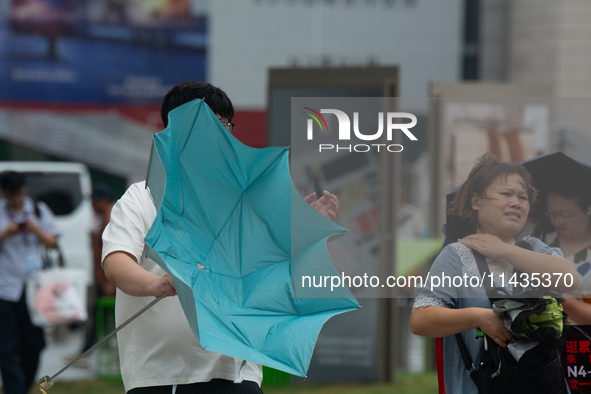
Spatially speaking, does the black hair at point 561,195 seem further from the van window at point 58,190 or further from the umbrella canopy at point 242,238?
the van window at point 58,190

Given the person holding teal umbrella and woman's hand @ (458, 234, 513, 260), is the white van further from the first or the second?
woman's hand @ (458, 234, 513, 260)

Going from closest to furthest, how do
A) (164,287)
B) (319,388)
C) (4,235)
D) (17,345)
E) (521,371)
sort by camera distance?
(164,287)
(521,371)
(17,345)
(4,235)
(319,388)

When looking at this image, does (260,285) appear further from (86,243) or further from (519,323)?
(86,243)

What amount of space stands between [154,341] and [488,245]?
1.09 meters

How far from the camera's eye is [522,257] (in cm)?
227

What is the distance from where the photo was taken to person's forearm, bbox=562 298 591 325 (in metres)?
2.36

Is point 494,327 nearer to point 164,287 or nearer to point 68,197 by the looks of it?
point 164,287

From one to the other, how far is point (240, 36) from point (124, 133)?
5.54ft

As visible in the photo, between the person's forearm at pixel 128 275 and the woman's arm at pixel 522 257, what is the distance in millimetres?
1027

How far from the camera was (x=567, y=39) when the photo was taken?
8.41 meters

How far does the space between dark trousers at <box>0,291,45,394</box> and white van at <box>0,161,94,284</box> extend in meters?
2.20

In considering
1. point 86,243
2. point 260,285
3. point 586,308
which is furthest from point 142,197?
point 86,243

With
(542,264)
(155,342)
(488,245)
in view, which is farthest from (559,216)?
(155,342)

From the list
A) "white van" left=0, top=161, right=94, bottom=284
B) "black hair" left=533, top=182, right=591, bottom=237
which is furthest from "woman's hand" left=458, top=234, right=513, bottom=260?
"white van" left=0, top=161, right=94, bottom=284
